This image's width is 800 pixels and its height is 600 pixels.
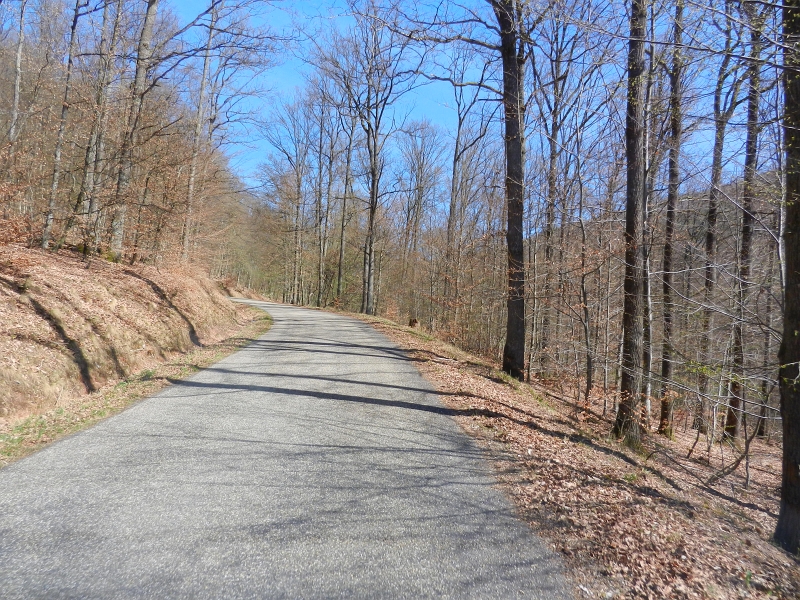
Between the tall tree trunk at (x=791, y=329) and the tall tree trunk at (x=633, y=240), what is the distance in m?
3.54

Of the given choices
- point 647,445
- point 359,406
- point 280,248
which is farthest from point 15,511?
point 280,248

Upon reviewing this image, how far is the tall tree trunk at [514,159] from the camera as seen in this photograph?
10297 mm

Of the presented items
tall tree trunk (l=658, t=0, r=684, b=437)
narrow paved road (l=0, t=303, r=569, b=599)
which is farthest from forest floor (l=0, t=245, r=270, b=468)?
tall tree trunk (l=658, t=0, r=684, b=437)

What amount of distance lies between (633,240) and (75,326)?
994 centimetres

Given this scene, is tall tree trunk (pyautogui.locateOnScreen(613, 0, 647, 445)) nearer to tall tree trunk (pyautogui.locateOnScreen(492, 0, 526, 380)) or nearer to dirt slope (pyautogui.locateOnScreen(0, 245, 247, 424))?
tall tree trunk (pyautogui.locateOnScreen(492, 0, 526, 380))

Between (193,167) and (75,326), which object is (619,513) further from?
(193,167)

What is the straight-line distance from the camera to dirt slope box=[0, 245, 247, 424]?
250 inches

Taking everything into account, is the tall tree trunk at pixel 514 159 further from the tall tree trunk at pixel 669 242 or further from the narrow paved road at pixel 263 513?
the narrow paved road at pixel 263 513

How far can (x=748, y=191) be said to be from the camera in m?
8.62

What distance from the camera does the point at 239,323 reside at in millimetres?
17781

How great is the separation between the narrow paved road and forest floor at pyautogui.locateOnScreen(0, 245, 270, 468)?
2.83 feet

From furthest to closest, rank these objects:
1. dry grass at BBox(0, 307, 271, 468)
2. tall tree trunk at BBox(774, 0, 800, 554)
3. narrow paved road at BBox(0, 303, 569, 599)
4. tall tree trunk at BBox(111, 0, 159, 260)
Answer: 1. tall tree trunk at BBox(111, 0, 159, 260)
2. dry grass at BBox(0, 307, 271, 468)
3. tall tree trunk at BBox(774, 0, 800, 554)
4. narrow paved road at BBox(0, 303, 569, 599)

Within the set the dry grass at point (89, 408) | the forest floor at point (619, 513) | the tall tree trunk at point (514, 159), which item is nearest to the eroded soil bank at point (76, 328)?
the dry grass at point (89, 408)

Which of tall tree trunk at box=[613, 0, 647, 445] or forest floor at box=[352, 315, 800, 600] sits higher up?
tall tree trunk at box=[613, 0, 647, 445]
